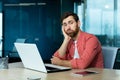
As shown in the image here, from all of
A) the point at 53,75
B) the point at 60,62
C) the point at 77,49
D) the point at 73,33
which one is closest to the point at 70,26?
the point at 73,33

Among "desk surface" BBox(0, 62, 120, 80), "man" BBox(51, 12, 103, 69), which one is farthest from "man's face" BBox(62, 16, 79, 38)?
"desk surface" BBox(0, 62, 120, 80)

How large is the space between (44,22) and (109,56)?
4473mm

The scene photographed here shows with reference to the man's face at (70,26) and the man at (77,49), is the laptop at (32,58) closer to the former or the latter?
the man at (77,49)

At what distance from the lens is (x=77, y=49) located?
3020mm

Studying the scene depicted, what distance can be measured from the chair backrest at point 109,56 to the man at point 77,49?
8cm

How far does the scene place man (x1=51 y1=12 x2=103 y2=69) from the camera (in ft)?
8.92

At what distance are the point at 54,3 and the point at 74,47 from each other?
4.36m

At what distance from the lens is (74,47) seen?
310 centimetres

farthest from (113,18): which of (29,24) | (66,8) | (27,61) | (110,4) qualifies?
(27,61)

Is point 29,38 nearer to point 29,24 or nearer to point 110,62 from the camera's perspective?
point 29,24

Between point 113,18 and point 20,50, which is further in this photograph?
point 113,18

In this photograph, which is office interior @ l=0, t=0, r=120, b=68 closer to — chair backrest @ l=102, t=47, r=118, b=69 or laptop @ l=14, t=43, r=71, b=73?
chair backrest @ l=102, t=47, r=118, b=69

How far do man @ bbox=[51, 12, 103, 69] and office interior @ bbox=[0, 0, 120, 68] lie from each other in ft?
12.8

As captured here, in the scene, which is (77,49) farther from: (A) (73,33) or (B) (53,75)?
(B) (53,75)
